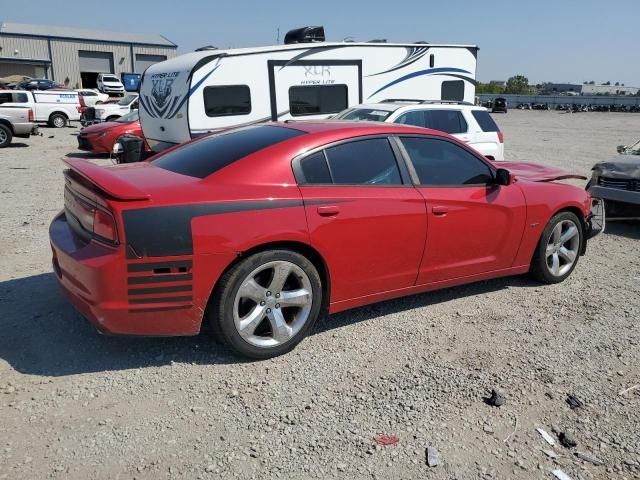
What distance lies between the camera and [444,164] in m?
4.53

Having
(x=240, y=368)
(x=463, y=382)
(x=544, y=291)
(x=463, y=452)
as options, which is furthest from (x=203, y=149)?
(x=544, y=291)

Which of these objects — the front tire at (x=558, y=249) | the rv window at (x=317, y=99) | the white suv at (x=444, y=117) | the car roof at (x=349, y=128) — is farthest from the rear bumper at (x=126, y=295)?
the rv window at (x=317, y=99)

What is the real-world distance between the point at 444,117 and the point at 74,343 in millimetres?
7525

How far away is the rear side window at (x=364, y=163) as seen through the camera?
3971 mm

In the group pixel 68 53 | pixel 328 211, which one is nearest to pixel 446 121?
pixel 328 211

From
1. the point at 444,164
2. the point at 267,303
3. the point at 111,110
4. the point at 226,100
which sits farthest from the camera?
the point at 111,110

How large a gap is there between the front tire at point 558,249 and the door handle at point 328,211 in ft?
7.65

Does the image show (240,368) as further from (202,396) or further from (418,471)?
(418,471)

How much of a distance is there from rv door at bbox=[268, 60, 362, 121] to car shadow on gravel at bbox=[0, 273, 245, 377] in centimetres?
854

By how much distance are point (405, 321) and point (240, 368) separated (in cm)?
144

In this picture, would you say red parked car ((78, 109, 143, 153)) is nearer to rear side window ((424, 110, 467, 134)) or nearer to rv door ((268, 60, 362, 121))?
rv door ((268, 60, 362, 121))

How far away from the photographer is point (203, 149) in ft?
13.8

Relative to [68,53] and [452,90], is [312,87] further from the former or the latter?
[68,53]

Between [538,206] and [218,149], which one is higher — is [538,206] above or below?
below
